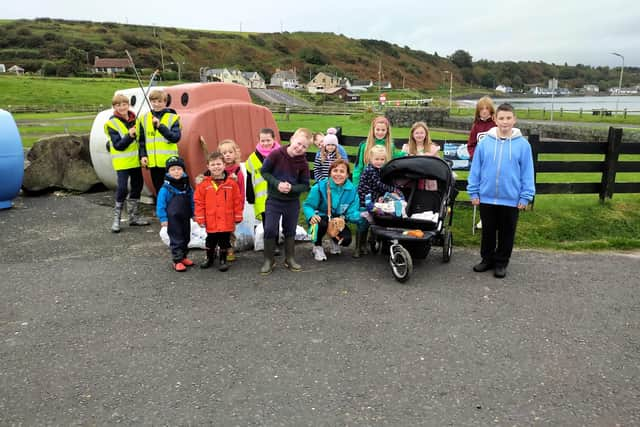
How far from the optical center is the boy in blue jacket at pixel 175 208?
5203mm

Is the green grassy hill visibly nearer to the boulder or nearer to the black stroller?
the boulder

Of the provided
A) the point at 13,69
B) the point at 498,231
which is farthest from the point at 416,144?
the point at 13,69

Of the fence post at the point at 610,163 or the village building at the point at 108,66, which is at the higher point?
the village building at the point at 108,66

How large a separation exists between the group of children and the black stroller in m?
0.24

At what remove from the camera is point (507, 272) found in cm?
500

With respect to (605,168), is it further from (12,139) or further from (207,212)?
(12,139)

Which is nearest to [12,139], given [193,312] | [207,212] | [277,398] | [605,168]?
[207,212]

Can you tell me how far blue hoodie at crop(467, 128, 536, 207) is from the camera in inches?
191

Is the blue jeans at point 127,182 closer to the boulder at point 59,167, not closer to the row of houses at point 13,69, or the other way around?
the boulder at point 59,167

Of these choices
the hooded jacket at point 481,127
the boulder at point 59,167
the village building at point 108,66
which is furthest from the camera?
the village building at point 108,66

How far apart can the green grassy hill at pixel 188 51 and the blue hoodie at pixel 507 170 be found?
90642 millimetres

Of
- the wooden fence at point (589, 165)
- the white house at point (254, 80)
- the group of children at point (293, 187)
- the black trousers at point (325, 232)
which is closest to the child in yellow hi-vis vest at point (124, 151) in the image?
the group of children at point (293, 187)

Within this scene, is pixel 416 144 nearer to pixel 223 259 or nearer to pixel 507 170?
pixel 507 170

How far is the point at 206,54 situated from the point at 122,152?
143164mm
